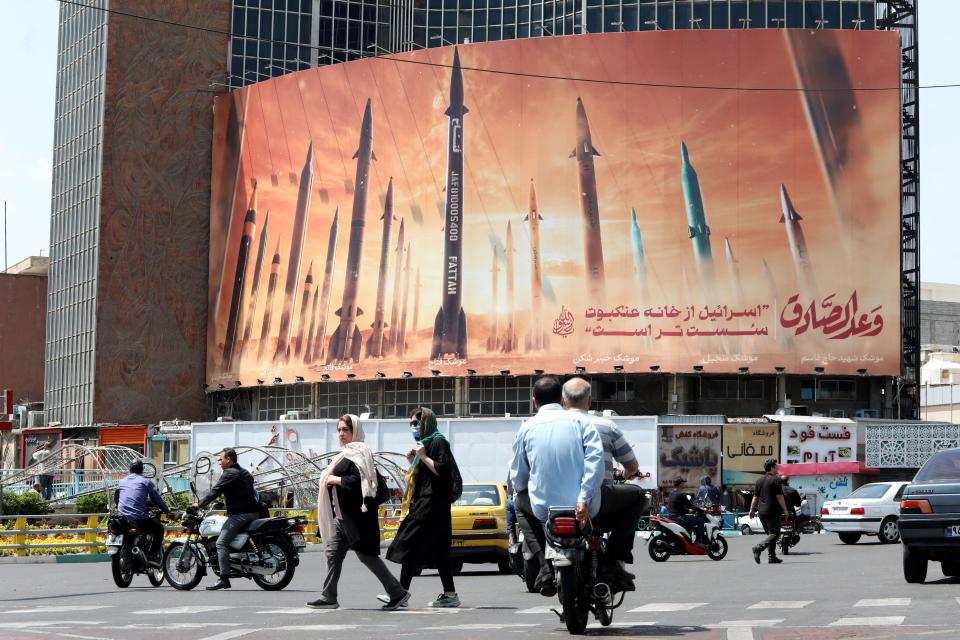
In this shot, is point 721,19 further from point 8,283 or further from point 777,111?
point 8,283

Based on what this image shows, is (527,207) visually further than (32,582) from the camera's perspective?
A: Yes

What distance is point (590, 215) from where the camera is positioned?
61938 millimetres

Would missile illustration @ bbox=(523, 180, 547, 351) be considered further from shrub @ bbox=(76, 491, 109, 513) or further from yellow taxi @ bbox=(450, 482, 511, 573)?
yellow taxi @ bbox=(450, 482, 511, 573)

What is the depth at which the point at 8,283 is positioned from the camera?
298 ft

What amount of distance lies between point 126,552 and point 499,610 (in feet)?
19.6

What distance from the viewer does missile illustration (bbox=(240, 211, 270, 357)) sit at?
70.9 metres

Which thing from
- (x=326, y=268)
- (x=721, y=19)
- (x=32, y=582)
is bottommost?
(x=32, y=582)

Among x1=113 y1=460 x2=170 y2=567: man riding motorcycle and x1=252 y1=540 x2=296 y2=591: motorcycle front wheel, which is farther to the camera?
x1=113 y1=460 x2=170 y2=567: man riding motorcycle

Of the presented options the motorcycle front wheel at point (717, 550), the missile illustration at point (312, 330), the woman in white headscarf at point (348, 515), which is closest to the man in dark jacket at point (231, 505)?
the woman in white headscarf at point (348, 515)

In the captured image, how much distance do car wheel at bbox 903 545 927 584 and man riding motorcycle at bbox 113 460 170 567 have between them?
8108mm

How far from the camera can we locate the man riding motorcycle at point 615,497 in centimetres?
1018

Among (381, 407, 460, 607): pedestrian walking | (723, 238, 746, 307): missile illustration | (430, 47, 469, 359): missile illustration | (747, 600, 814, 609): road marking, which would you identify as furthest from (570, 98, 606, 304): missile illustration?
(381, 407, 460, 607): pedestrian walking

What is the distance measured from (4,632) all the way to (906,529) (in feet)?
28.3

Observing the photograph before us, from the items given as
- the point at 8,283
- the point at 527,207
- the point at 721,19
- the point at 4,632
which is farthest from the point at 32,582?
the point at 8,283
